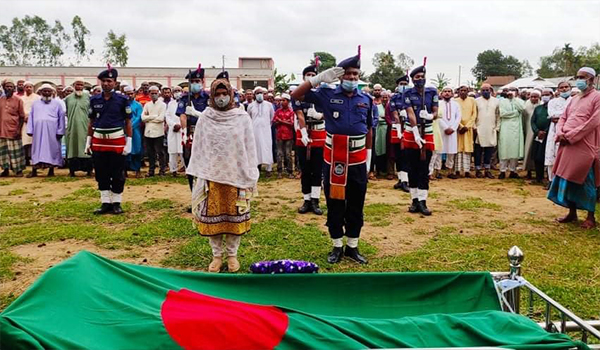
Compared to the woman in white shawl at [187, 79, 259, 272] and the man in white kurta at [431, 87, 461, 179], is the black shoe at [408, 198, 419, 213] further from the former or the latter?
the man in white kurta at [431, 87, 461, 179]

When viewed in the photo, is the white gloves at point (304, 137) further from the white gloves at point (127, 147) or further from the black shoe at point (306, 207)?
the white gloves at point (127, 147)

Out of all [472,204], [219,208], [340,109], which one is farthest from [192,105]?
[472,204]

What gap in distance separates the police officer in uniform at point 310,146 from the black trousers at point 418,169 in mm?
1283

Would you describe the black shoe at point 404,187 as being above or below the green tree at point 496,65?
below

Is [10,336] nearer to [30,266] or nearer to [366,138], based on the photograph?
[30,266]

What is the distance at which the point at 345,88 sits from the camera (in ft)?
16.1

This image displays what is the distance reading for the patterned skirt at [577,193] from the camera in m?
6.41

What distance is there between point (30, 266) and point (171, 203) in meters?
3.06

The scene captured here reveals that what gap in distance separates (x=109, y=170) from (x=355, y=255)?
3787mm

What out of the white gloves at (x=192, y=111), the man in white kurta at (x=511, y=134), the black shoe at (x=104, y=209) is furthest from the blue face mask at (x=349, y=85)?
the man in white kurta at (x=511, y=134)

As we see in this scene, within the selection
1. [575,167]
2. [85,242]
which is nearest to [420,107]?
[575,167]

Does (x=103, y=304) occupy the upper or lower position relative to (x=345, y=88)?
lower

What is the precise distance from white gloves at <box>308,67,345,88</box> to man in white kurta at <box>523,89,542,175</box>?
6968 millimetres

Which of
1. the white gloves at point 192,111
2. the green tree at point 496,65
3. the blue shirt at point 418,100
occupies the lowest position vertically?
the white gloves at point 192,111
